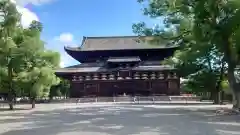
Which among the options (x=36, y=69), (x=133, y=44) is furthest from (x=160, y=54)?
(x=36, y=69)

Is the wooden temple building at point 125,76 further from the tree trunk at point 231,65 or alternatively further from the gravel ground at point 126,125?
the gravel ground at point 126,125

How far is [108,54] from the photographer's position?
179 ft

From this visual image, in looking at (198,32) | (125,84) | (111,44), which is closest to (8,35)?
(198,32)

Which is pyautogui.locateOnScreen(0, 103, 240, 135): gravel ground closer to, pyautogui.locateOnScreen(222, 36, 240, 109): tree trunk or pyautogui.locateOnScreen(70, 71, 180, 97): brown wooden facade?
pyautogui.locateOnScreen(222, 36, 240, 109): tree trunk

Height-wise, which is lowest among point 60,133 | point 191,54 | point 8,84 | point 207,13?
point 60,133

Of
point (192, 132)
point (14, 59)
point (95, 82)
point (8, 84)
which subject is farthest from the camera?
point (95, 82)

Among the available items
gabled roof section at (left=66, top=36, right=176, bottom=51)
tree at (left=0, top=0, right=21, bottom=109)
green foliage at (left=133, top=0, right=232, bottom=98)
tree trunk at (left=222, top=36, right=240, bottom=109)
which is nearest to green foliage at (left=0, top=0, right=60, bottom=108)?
tree at (left=0, top=0, right=21, bottom=109)

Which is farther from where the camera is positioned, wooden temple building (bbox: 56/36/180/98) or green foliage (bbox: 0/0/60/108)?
wooden temple building (bbox: 56/36/180/98)

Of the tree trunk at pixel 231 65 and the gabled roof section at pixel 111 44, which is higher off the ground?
the gabled roof section at pixel 111 44

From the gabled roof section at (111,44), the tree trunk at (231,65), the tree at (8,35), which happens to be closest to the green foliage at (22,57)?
the tree at (8,35)

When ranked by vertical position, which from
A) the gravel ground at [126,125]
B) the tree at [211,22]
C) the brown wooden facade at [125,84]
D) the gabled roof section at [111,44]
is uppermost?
the gabled roof section at [111,44]

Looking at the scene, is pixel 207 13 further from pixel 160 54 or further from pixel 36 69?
pixel 160 54

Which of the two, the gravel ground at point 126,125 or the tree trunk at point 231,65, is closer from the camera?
the gravel ground at point 126,125

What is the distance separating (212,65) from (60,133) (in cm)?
2584
